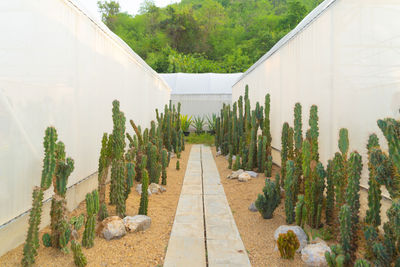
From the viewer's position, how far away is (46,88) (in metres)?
2.55

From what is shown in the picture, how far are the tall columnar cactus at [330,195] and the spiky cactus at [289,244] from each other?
702 mm

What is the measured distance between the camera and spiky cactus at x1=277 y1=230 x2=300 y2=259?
221cm

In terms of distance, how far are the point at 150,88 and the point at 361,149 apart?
6281 millimetres

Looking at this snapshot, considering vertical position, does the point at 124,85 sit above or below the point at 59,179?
above

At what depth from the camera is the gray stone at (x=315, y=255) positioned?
2.06 metres

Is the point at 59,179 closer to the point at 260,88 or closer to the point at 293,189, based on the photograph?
the point at 293,189

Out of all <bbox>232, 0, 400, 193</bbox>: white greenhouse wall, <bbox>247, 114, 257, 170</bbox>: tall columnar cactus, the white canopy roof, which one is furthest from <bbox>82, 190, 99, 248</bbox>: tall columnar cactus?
the white canopy roof

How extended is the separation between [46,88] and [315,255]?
2672 millimetres

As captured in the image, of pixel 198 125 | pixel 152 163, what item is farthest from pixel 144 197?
pixel 198 125

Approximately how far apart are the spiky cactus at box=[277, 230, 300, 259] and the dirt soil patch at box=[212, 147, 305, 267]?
7 centimetres

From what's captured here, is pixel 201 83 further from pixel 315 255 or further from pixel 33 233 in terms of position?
pixel 33 233

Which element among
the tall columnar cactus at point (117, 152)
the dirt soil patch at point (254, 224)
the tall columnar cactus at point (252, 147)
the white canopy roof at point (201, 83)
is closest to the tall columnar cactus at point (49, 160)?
the tall columnar cactus at point (117, 152)

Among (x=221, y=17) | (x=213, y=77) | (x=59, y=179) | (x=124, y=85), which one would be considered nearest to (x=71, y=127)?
(x=59, y=179)

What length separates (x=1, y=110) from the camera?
1975 mm
